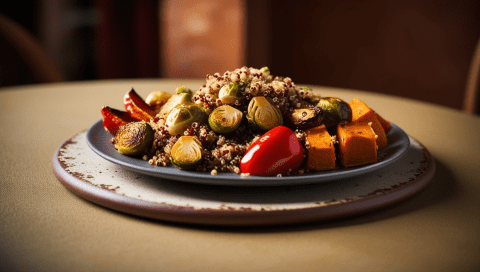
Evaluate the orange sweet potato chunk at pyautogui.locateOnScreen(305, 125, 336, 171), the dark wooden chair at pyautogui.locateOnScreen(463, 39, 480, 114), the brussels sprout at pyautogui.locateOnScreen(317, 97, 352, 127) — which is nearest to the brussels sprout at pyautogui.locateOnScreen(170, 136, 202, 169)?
the orange sweet potato chunk at pyautogui.locateOnScreen(305, 125, 336, 171)

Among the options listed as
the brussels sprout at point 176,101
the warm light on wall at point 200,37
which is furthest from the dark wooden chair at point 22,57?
the brussels sprout at point 176,101

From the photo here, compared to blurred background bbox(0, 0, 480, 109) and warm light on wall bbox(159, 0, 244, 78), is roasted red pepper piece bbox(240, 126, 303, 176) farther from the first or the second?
warm light on wall bbox(159, 0, 244, 78)

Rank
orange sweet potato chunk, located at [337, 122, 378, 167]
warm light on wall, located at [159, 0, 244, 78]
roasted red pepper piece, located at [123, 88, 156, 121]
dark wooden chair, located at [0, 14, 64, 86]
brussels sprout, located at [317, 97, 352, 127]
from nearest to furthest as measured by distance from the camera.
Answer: orange sweet potato chunk, located at [337, 122, 378, 167]
brussels sprout, located at [317, 97, 352, 127]
roasted red pepper piece, located at [123, 88, 156, 121]
dark wooden chair, located at [0, 14, 64, 86]
warm light on wall, located at [159, 0, 244, 78]

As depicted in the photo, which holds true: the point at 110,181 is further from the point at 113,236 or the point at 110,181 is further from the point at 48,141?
the point at 48,141

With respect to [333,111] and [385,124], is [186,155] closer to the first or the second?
[333,111]

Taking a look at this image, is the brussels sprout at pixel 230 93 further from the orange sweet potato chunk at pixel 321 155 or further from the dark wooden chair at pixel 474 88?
the dark wooden chair at pixel 474 88

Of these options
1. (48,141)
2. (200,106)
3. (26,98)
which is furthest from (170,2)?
(200,106)

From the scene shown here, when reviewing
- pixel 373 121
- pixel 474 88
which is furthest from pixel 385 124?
pixel 474 88
